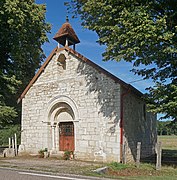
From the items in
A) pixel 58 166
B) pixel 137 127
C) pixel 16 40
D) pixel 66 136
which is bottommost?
pixel 58 166

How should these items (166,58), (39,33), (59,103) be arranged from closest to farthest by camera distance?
(166,58) < (59,103) < (39,33)

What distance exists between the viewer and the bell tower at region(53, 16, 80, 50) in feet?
64.6

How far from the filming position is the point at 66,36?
1966 cm

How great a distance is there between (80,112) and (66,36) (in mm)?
6044

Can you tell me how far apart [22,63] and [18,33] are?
A: 3330 mm

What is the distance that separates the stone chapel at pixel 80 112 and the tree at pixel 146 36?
2.85 m

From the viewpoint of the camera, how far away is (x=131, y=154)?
1609cm

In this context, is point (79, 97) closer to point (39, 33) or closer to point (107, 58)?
point (107, 58)

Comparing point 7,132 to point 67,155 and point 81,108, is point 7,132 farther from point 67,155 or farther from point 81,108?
point 81,108

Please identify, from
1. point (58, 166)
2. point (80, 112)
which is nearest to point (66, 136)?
point (80, 112)

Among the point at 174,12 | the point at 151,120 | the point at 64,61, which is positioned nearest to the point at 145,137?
the point at 151,120

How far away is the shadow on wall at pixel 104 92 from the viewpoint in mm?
15562

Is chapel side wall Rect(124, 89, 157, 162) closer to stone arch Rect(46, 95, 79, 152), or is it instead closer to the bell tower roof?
stone arch Rect(46, 95, 79, 152)

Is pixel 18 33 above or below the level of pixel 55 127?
above
